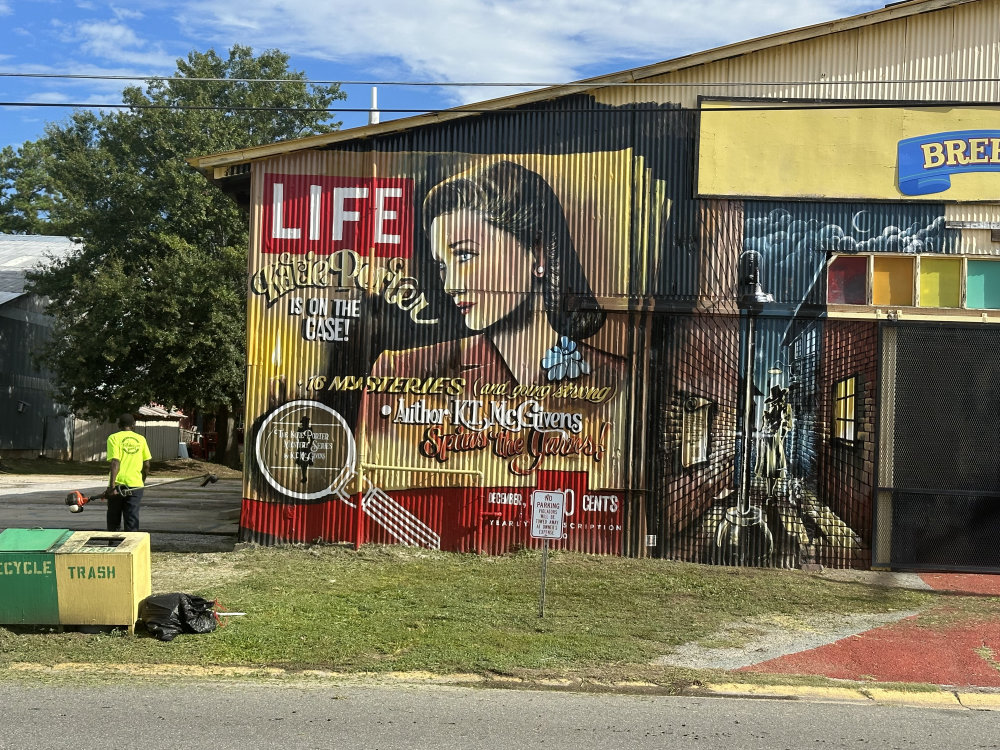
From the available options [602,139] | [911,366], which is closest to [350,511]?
[602,139]

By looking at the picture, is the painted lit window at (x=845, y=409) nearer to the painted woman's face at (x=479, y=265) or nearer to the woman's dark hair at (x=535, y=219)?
the woman's dark hair at (x=535, y=219)

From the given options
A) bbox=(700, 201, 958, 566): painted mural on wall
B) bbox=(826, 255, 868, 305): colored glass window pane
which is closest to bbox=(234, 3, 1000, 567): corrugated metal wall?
bbox=(700, 201, 958, 566): painted mural on wall

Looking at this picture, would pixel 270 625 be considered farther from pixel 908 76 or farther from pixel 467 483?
pixel 908 76

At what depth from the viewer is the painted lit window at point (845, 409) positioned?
13078mm

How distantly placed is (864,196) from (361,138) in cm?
693

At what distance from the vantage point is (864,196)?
13.1m

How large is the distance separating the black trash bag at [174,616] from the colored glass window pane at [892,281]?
9.37 meters

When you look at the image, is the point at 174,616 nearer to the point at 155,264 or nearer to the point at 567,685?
the point at 567,685

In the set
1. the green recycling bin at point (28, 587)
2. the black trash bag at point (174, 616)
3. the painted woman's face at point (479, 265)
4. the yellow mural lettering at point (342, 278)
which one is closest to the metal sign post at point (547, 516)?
the black trash bag at point (174, 616)

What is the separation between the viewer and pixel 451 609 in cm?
1020

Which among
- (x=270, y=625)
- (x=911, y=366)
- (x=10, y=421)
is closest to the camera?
(x=270, y=625)

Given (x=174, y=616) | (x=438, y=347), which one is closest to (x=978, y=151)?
(x=438, y=347)

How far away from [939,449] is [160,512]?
1430cm

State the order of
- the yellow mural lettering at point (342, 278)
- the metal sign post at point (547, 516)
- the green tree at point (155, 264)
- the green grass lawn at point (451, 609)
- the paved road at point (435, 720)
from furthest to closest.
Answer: the green tree at point (155, 264)
the yellow mural lettering at point (342, 278)
the metal sign post at point (547, 516)
the green grass lawn at point (451, 609)
the paved road at point (435, 720)
